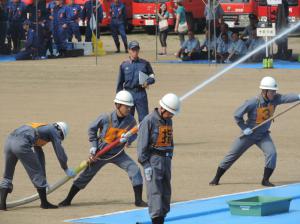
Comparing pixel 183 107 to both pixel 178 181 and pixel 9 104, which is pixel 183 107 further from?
pixel 178 181

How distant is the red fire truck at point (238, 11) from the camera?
43.1 m

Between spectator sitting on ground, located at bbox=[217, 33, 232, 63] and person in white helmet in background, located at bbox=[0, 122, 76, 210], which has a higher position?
person in white helmet in background, located at bbox=[0, 122, 76, 210]

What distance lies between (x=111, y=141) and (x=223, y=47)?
20863 mm

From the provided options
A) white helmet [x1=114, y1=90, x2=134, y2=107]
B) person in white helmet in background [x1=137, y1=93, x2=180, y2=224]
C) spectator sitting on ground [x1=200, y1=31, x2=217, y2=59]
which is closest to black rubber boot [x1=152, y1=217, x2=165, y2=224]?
person in white helmet in background [x1=137, y1=93, x2=180, y2=224]

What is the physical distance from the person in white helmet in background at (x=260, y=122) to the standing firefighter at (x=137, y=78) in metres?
2.86

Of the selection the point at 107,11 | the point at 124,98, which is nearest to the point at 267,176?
the point at 124,98

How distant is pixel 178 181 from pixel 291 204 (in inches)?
91.0

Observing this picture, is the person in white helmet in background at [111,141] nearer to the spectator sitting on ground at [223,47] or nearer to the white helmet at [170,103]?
the white helmet at [170,103]

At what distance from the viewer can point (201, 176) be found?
16766 millimetres

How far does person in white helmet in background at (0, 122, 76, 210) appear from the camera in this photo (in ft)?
45.8

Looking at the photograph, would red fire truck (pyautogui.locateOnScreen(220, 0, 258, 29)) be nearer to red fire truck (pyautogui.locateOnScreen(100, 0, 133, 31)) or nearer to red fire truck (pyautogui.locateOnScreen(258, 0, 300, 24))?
red fire truck (pyautogui.locateOnScreen(258, 0, 300, 24))

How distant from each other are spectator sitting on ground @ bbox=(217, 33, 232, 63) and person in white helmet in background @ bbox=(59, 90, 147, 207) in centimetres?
2048

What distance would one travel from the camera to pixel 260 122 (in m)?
16.0

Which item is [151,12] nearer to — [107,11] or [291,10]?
[107,11]
